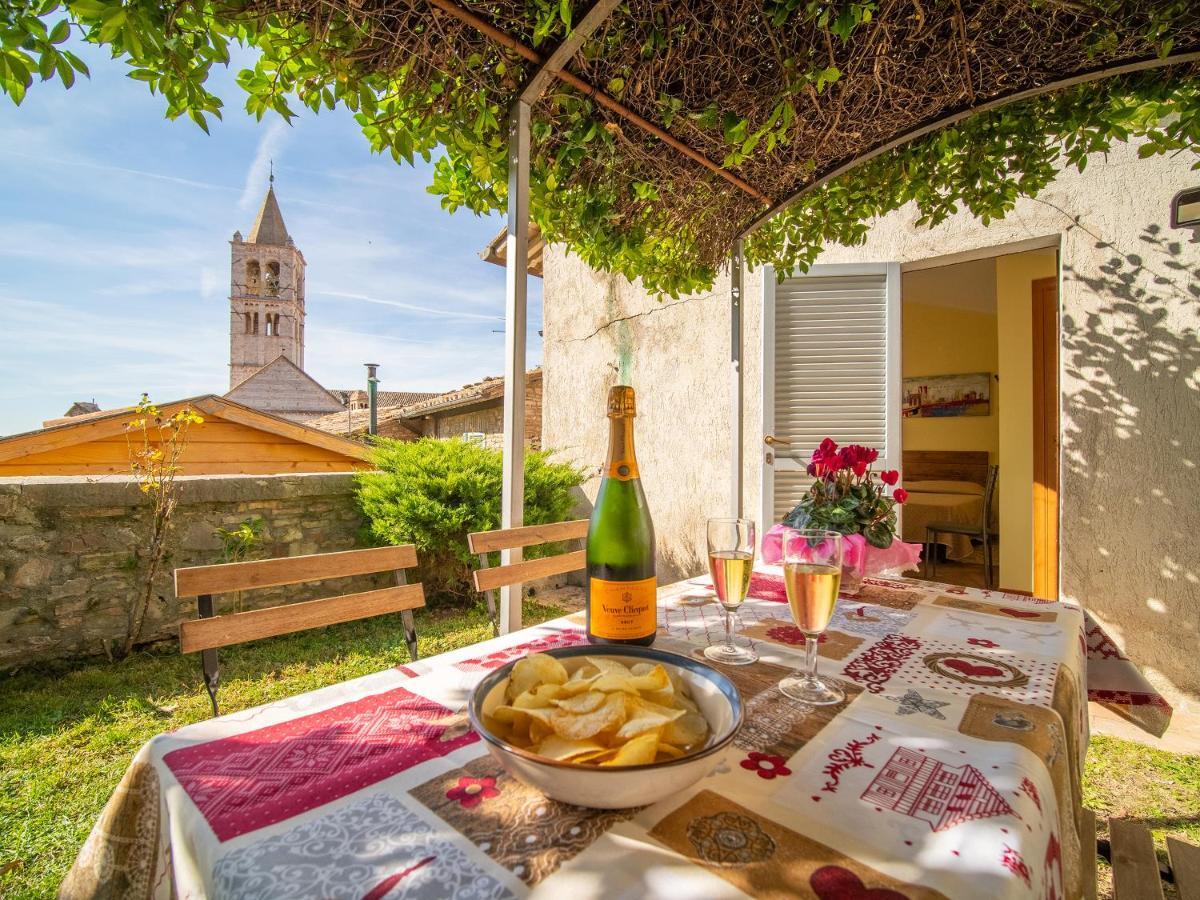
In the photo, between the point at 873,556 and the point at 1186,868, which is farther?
the point at 873,556

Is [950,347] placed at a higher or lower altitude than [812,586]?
higher

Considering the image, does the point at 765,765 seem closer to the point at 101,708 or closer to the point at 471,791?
the point at 471,791

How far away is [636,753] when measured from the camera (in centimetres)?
48

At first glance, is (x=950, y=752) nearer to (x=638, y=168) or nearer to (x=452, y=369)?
(x=638, y=168)

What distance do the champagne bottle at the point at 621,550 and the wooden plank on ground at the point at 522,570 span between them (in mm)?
395

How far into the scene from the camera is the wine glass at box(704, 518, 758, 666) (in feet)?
2.97

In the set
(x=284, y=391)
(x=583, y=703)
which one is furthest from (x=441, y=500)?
(x=284, y=391)

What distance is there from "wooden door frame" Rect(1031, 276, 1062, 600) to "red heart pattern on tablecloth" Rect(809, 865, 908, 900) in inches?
179

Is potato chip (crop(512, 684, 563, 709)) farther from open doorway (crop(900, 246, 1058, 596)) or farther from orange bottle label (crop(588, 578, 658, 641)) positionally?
open doorway (crop(900, 246, 1058, 596))

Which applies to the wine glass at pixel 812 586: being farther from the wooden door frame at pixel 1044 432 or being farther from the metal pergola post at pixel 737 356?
the wooden door frame at pixel 1044 432

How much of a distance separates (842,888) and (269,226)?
159ft

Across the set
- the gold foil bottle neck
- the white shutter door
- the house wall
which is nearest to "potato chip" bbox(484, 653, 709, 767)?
the gold foil bottle neck

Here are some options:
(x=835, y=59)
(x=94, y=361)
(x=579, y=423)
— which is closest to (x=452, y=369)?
(x=94, y=361)

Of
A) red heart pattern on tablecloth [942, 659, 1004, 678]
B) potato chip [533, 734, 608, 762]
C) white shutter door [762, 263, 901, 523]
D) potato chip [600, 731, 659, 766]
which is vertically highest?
white shutter door [762, 263, 901, 523]
